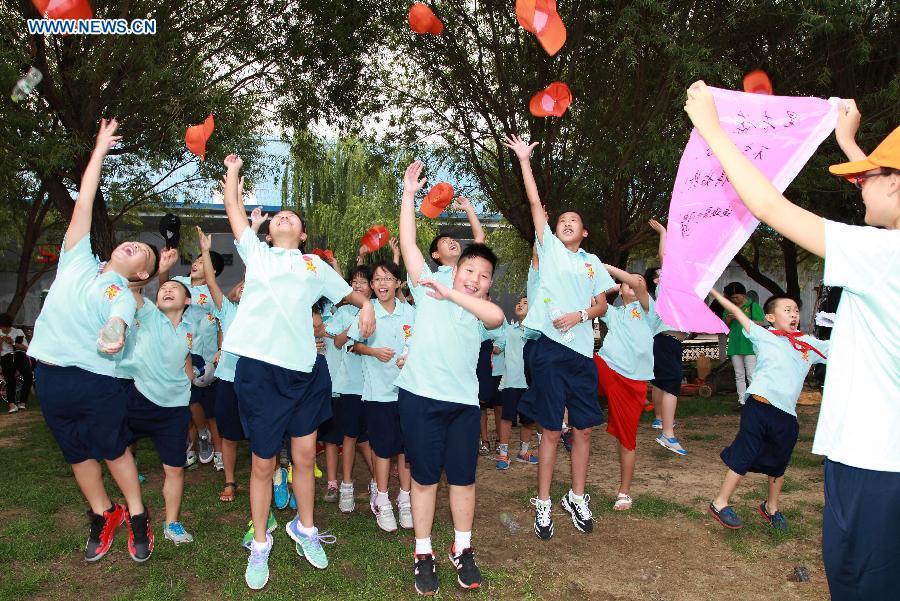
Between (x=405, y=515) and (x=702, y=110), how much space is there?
368 cm

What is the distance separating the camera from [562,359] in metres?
4.73

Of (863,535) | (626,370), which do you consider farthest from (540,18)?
(863,535)

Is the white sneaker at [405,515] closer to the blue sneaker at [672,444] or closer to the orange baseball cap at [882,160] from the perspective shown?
the orange baseball cap at [882,160]

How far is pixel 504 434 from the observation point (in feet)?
23.7

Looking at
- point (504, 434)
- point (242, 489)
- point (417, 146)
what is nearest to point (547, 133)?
point (417, 146)

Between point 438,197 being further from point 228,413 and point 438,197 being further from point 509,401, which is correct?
point 509,401

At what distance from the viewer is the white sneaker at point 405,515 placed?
4871 millimetres

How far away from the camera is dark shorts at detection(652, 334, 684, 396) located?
7922 millimetres

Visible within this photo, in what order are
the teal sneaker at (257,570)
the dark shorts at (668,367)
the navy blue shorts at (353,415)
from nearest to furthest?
1. the teal sneaker at (257,570)
2. the navy blue shorts at (353,415)
3. the dark shorts at (668,367)

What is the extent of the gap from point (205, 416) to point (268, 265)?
130 inches

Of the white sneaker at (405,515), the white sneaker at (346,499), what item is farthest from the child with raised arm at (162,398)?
the white sneaker at (405,515)

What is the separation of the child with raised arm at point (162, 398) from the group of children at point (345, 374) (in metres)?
0.01

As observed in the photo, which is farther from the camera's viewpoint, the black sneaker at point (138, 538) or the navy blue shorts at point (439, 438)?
the black sneaker at point (138, 538)

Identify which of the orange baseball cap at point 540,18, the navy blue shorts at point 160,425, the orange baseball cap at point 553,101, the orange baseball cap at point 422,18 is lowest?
the navy blue shorts at point 160,425
